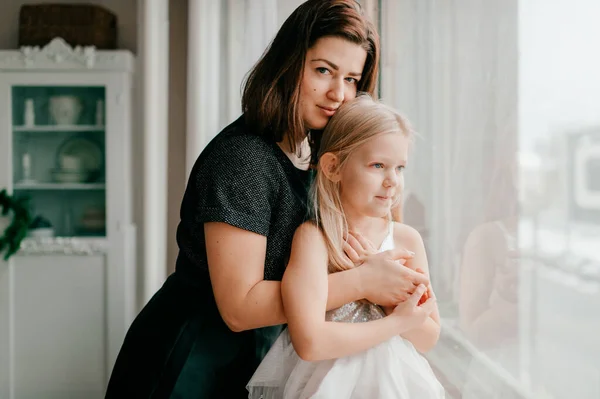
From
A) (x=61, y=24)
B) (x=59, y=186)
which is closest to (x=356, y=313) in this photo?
(x=59, y=186)

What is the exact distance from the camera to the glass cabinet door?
2.98 meters

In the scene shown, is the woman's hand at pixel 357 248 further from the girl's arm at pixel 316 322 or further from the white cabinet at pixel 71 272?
the white cabinet at pixel 71 272

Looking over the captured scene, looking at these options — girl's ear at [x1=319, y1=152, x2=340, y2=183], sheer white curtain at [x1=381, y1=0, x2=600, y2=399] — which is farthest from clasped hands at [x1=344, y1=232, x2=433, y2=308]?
sheer white curtain at [x1=381, y1=0, x2=600, y2=399]

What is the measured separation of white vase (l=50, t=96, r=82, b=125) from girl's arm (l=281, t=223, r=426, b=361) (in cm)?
239

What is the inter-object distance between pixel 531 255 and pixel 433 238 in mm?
488

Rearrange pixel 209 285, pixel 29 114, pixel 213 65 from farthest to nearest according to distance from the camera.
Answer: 1. pixel 29 114
2. pixel 213 65
3. pixel 209 285

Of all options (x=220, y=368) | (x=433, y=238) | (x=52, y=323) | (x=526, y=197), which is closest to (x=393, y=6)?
(x=433, y=238)

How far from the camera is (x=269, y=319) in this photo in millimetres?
994

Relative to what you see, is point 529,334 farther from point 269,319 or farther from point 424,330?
point 269,319

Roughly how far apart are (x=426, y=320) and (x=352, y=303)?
129 millimetres

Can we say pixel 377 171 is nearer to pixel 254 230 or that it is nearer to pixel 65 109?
pixel 254 230

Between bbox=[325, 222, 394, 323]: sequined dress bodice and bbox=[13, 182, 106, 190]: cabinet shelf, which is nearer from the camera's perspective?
bbox=[325, 222, 394, 323]: sequined dress bodice

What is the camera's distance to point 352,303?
1.04 metres

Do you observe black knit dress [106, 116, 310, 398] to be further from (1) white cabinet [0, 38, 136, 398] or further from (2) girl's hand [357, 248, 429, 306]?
(1) white cabinet [0, 38, 136, 398]
